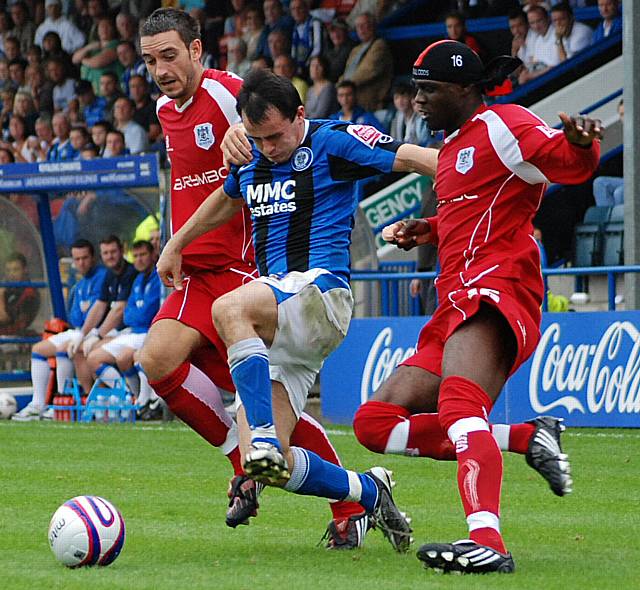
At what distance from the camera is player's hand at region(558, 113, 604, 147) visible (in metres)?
Result: 5.10

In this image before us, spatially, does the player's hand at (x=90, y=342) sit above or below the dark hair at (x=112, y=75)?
below

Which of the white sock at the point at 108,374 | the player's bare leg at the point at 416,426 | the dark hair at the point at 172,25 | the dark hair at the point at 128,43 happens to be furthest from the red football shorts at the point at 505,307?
the dark hair at the point at 128,43

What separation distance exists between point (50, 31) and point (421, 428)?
59.8 ft

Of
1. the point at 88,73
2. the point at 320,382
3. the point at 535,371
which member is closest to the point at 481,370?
the point at 535,371

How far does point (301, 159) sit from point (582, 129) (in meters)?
1.25

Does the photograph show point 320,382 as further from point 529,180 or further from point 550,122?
point 529,180

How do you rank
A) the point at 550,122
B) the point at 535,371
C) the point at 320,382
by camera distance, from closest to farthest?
the point at 535,371 → the point at 320,382 → the point at 550,122

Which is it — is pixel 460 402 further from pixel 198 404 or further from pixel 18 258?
pixel 18 258

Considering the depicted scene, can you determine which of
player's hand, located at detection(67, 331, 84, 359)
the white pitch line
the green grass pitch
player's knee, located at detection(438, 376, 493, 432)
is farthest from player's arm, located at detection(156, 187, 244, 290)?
player's hand, located at detection(67, 331, 84, 359)

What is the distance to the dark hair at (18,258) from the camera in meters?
16.0

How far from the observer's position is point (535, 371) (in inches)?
476

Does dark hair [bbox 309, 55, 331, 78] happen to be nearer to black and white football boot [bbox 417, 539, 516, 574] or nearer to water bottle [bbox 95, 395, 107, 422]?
water bottle [bbox 95, 395, 107, 422]

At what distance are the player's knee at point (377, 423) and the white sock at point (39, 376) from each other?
976 centimetres

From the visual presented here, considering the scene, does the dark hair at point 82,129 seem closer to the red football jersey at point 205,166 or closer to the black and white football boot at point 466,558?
the red football jersey at point 205,166
